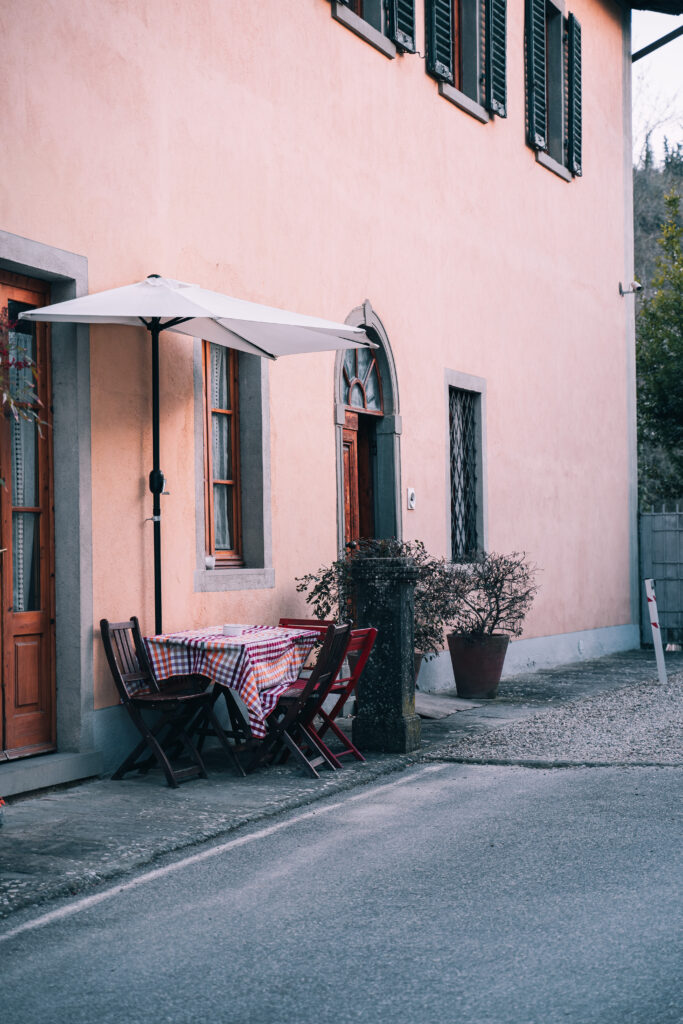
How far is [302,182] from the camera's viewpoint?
→ 9641mm

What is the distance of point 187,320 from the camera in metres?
7.62

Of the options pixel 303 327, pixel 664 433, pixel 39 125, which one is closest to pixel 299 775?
pixel 303 327

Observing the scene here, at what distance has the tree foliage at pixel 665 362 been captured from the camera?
18.2 m

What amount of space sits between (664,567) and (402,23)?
27.5 ft

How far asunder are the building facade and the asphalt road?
2032 mm

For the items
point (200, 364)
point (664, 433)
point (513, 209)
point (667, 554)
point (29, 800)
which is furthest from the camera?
point (664, 433)

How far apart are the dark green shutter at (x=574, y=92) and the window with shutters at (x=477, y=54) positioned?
2.08m

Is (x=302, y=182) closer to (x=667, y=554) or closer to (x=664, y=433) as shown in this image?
(x=667, y=554)

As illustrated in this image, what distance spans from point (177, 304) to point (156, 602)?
1877mm

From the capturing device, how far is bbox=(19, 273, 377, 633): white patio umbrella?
22.4ft

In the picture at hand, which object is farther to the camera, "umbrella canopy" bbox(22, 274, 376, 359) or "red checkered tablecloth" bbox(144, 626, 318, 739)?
"red checkered tablecloth" bbox(144, 626, 318, 739)

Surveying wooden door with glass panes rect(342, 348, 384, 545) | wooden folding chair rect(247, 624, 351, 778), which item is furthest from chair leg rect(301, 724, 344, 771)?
wooden door with glass panes rect(342, 348, 384, 545)

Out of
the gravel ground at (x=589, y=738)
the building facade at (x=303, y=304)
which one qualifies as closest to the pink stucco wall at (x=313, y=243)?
the building facade at (x=303, y=304)

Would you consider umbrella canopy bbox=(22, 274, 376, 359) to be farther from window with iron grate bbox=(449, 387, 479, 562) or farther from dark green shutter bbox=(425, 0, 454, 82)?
dark green shutter bbox=(425, 0, 454, 82)
